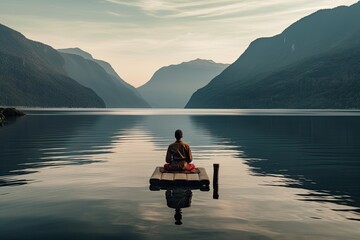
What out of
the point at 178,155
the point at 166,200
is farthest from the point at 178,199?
the point at 178,155

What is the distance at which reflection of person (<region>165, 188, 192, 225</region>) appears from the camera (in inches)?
773

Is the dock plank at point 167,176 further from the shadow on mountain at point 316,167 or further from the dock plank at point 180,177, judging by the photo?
the shadow on mountain at point 316,167

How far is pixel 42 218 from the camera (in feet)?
61.4

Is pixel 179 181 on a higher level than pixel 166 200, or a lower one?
higher

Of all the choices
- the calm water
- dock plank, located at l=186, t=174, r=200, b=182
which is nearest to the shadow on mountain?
the calm water

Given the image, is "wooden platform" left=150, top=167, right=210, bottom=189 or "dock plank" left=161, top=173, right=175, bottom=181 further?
"dock plank" left=161, top=173, right=175, bottom=181

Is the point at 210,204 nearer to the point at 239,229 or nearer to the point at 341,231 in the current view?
the point at 239,229

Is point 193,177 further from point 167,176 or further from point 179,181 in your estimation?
point 167,176

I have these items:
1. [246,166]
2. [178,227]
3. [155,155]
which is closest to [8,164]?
[155,155]

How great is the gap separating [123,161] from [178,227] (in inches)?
943

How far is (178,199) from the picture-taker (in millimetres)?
22766

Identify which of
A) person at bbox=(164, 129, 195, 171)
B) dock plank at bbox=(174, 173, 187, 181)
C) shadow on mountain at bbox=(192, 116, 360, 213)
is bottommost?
shadow on mountain at bbox=(192, 116, 360, 213)

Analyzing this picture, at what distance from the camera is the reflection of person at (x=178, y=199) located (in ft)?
64.4

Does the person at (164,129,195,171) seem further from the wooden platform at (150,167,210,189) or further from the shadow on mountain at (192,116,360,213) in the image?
the shadow on mountain at (192,116,360,213)
